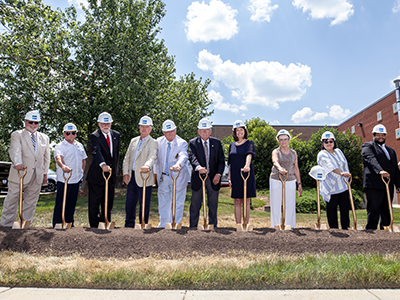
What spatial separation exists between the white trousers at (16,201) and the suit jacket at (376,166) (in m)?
6.03

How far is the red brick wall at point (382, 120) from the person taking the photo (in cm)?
2088

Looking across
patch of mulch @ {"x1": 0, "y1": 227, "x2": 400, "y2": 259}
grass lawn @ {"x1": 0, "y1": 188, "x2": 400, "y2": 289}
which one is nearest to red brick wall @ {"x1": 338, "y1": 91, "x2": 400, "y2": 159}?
patch of mulch @ {"x1": 0, "y1": 227, "x2": 400, "y2": 259}

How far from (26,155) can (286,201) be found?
4.72 m

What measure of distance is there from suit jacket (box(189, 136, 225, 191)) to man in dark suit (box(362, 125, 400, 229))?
2673mm

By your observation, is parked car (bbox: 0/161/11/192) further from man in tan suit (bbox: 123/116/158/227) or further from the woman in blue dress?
the woman in blue dress

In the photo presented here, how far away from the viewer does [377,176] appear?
5324 millimetres

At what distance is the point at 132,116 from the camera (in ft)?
41.9

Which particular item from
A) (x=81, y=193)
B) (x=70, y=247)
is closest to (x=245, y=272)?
(x=70, y=247)

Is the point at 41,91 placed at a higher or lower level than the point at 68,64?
lower

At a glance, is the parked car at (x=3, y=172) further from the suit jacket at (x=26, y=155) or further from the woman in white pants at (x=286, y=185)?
the woman in white pants at (x=286, y=185)

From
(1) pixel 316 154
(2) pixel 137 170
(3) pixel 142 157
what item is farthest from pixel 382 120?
(2) pixel 137 170

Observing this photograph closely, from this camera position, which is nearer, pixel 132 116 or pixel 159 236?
pixel 159 236

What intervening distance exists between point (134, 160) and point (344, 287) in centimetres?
370

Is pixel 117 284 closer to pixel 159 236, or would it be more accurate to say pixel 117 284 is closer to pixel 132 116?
pixel 159 236
